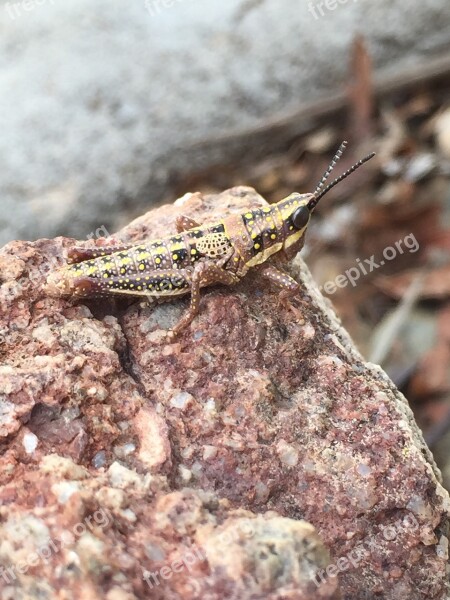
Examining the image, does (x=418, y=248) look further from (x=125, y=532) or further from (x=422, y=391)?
(x=125, y=532)

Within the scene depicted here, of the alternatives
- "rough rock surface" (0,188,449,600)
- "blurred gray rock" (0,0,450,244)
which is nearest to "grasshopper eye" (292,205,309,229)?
"rough rock surface" (0,188,449,600)

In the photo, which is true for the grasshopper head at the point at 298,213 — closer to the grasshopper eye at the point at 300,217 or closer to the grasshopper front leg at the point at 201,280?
the grasshopper eye at the point at 300,217

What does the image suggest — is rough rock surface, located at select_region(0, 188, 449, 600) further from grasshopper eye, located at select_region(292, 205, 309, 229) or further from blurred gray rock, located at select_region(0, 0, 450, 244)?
blurred gray rock, located at select_region(0, 0, 450, 244)

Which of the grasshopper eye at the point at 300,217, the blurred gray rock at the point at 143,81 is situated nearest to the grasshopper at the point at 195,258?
the grasshopper eye at the point at 300,217

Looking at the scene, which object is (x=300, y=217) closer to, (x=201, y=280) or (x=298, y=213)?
(x=298, y=213)

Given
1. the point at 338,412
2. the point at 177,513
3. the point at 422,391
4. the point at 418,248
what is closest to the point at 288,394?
the point at 338,412

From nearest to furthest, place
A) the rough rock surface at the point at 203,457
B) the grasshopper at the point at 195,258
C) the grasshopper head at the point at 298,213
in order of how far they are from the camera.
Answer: the rough rock surface at the point at 203,457 < the grasshopper at the point at 195,258 < the grasshopper head at the point at 298,213

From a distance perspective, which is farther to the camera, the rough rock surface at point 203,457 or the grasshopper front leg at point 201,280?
the grasshopper front leg at point 201,280
